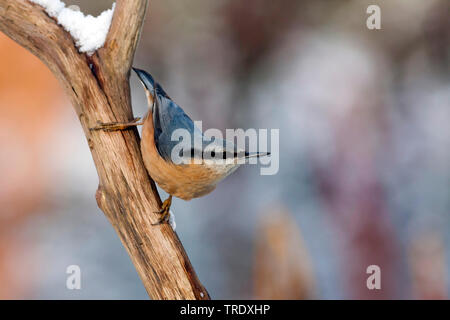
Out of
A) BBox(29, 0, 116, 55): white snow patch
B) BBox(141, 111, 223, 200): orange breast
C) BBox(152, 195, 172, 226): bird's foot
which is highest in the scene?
BBox(29, 0, 116, 55): white snow patch

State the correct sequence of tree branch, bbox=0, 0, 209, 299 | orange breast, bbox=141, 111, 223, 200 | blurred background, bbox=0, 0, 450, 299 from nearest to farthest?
orange breast, bbox=141, 111, 223, 200
tree branch, bbox=0, 0, 209, 299
blurred background, bbox=0, 0, 450, 299

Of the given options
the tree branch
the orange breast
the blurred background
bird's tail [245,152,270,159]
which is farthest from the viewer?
the blurred background

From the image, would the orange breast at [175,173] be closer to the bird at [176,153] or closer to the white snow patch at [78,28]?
the bird at [176,153]

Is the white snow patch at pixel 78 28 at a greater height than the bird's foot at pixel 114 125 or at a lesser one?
greater

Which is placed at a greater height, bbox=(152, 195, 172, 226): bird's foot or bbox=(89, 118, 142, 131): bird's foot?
bbox=(89, 118, 142, 131): bird's foot

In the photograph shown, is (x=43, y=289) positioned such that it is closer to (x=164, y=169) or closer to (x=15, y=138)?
(x=15, y=138)

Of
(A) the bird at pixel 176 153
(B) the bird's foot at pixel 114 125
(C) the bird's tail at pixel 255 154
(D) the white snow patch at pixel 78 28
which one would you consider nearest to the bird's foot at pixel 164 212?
(A) the bird at pixel 176 153

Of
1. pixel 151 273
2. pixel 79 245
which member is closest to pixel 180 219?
pixel 79 245

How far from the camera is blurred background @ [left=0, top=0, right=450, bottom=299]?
266cm

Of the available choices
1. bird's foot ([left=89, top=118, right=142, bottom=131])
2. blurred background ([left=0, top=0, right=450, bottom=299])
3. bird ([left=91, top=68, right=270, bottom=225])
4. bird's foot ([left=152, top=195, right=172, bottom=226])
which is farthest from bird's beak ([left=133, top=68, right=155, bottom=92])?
blurred background ([left=0, top=0, right=450, bottom=299])

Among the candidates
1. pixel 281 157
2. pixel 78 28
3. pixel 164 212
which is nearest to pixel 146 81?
pixel 78 28

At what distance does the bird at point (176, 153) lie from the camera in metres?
1.26

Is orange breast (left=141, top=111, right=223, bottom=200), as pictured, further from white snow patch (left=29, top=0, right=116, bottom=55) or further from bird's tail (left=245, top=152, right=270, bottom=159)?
white snow patch (left=29, top=0, right=116, bottom=55)

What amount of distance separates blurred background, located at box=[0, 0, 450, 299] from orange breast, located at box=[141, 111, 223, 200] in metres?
1.30
